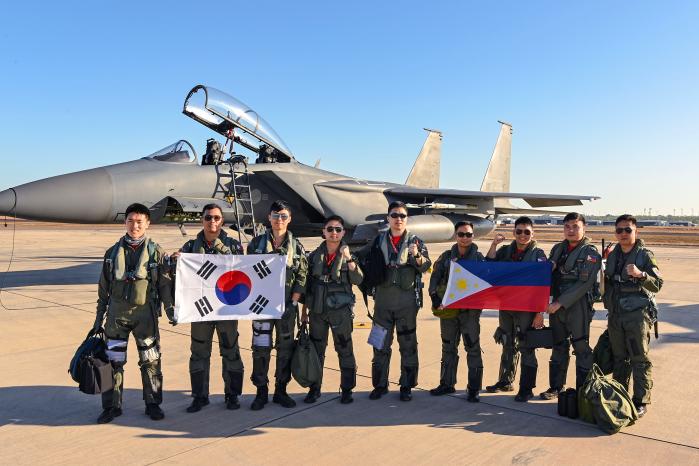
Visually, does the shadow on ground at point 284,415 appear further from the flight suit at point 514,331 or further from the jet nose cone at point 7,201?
the jet nose cone at point 7,201

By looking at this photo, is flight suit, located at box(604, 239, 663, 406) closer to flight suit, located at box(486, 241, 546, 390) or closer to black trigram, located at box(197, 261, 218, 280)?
flight suit, located at box(486, 241, 546, 390)

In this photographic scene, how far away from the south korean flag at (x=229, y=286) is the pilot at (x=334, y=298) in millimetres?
291

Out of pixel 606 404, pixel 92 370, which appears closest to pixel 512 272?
pixel 606 404

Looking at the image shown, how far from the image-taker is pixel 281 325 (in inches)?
169

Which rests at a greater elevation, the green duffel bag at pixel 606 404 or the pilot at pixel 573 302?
the pilot at pixel 573 302

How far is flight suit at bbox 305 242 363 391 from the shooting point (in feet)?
14.0

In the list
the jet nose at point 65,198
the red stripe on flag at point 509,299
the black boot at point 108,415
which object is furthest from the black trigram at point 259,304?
the jet nose at point 65,198

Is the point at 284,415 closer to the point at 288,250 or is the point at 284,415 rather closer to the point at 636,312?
the point at 288,250

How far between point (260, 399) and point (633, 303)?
3.06 meters

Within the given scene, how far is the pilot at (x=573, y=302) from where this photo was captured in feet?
13.5

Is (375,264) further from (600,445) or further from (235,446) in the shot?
(600,445)

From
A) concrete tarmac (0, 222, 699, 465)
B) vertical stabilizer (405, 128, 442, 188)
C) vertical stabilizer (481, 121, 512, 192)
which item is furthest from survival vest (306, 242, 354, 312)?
vertical stabilizer (481, 121, 512, 192)

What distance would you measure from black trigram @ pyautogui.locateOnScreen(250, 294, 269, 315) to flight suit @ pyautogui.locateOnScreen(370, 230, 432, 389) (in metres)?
1.00

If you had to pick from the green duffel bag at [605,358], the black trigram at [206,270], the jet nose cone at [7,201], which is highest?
the jet nose cone at [7,201]
